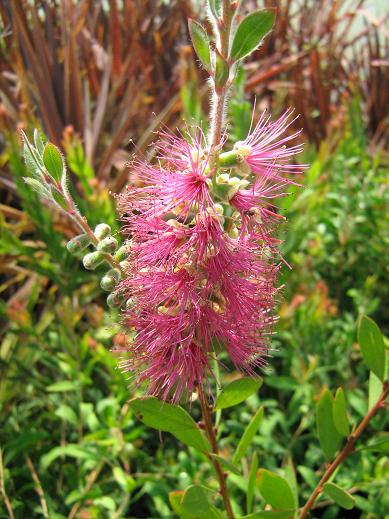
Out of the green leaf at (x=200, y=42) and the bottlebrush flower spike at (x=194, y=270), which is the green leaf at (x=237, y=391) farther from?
the green leaf at (x=200, y=42)

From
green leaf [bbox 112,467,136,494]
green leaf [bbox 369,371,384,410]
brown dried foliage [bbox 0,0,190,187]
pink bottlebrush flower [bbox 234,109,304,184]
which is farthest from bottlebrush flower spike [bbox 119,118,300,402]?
brown dried foliage [bbox 0,0,190,187]

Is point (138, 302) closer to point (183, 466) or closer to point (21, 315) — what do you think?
point (183, 466)

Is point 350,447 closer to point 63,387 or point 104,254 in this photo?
point 104,254

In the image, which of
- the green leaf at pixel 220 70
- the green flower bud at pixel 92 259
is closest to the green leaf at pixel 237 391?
the green flower bud at pixel 92 259

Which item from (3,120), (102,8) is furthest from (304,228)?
(102,8)

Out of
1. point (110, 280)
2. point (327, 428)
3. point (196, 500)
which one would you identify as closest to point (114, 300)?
point (110, 280)
